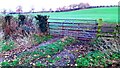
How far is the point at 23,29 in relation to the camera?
25.1 feet

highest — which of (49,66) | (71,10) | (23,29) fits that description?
(71,10)

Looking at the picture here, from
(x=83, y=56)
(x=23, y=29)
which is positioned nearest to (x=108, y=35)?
(x=83, y=56)

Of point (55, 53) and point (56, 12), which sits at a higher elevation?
point (56, 12)

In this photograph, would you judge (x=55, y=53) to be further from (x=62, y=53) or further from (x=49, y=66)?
(x=49, y=66)

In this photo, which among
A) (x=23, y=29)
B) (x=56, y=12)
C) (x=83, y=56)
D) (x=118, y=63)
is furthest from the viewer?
(x=23, y=29)

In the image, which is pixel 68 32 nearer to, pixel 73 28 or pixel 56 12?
pixel 73 28

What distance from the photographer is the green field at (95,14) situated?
6.09 metres

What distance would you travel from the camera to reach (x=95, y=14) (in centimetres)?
630

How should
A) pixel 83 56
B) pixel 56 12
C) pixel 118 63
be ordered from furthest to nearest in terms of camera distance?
pixel 56 12, pixel 83 56, pixel 118 63

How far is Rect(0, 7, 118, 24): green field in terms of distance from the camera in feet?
20.0

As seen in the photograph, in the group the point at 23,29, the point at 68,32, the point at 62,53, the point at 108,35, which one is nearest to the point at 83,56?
the point at 62,53

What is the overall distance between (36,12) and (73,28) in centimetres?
95

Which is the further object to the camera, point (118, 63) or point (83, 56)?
point (83, 56)

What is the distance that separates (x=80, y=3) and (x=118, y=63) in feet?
5.41
